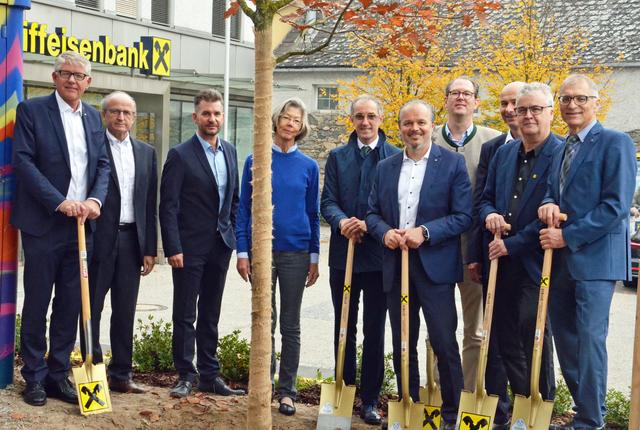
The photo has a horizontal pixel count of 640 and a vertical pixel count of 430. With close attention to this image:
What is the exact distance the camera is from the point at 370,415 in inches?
263

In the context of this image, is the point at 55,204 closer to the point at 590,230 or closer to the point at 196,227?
the point at 196,227

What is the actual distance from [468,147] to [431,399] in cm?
180

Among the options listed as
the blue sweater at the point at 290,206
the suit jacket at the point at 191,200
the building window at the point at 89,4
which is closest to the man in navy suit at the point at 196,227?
the suit jacket at the point at 191,200

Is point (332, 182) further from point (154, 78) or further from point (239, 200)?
point (154, 78)

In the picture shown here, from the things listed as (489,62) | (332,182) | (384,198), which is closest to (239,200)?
(332,182)

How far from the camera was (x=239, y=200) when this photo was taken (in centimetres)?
745

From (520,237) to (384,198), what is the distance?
0.93 metres

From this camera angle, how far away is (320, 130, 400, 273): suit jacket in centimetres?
675

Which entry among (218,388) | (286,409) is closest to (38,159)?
(218,388)

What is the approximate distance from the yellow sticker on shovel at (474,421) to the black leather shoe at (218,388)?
1833 millimetres

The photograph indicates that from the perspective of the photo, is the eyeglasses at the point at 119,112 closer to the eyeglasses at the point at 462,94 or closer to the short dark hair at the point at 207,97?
the short dark hair at the point at 207,97

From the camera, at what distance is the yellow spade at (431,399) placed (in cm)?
638

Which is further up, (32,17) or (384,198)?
(32,17)

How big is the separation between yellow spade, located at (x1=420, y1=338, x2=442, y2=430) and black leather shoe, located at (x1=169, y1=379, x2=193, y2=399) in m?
1.67
